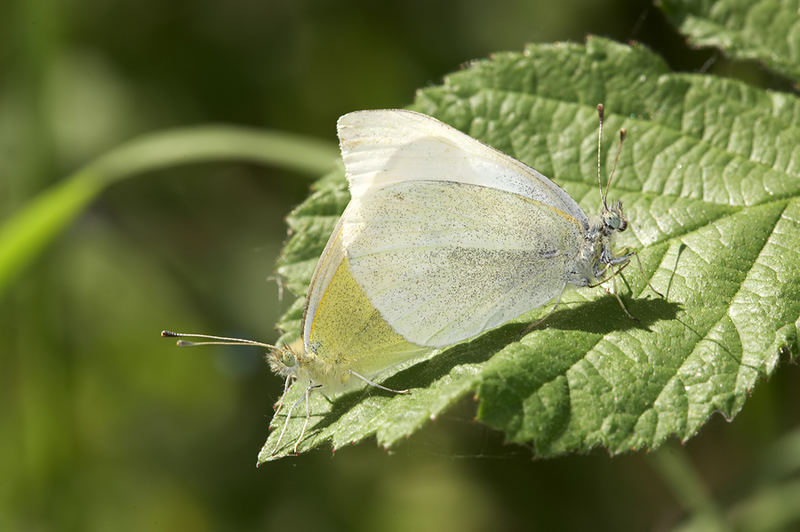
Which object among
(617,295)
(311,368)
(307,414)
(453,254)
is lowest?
(307,414)

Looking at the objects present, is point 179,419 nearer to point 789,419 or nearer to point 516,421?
point 516,421

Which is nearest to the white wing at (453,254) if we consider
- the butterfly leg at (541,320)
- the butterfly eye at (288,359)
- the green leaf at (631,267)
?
the butterfly leg at (541,320)

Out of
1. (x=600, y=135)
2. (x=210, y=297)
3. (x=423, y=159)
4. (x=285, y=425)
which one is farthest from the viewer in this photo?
(x=210, y=297)

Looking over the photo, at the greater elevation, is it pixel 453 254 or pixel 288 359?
pixel 453 254

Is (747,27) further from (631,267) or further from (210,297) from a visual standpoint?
(210,297)

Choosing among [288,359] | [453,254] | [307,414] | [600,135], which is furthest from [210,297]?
[600,135]
